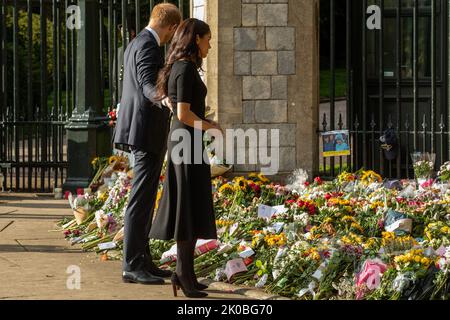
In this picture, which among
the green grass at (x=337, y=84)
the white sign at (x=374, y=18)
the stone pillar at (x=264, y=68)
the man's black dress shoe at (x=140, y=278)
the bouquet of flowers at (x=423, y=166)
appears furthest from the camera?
the green grass at (x=337, y=84)

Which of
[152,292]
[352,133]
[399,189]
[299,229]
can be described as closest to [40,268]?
[152,292]

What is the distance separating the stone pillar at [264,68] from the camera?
460 inches

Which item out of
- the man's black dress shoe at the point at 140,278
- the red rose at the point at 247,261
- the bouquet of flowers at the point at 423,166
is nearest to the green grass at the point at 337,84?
the bouquet of flowers at the point at 423,166

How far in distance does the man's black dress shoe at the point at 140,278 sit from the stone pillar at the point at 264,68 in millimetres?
3881

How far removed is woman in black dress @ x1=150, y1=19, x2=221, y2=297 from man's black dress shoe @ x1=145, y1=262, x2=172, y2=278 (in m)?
0.55

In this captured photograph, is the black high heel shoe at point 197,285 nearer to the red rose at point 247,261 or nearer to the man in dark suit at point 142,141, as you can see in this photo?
the man in dark suit at point 142,141

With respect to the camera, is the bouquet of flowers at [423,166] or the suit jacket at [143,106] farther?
the bouquet of flowers at [423,166]

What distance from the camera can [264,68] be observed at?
11727 mm

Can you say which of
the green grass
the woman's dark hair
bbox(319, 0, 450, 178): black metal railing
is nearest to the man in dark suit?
the woman's dark hair

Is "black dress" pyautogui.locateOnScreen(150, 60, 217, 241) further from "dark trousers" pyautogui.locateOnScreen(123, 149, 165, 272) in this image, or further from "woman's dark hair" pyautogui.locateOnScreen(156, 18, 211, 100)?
"dark trousers" pyautogui.locateOnScreen(123, 149, 165, 272)

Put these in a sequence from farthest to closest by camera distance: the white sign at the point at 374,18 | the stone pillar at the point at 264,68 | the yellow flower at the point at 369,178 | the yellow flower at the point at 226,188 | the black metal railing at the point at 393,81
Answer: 1. the white sign at the point at 374,18
2. the black metal railing at the point at 393,81
3. the stone pillar at the point at 264,68
4. the yellow flower at the point at 369,178
5. the yellow flower at the point at 226,188

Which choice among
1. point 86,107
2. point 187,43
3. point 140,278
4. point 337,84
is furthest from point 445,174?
point 337,84

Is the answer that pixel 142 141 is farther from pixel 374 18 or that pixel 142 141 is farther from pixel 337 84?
pixel 337 84

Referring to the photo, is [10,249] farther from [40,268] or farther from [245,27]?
[245,27]
